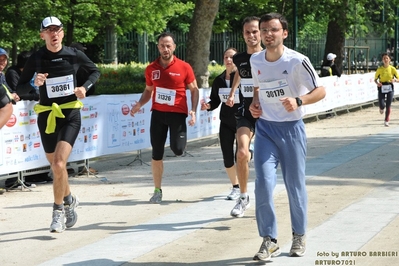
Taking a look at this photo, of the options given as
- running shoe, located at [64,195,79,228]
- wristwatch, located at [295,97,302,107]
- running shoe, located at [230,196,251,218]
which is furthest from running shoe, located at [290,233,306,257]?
running shoe, located at [64,195,79,228]

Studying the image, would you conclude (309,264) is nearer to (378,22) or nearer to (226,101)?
(226,101)

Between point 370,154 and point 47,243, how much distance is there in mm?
8752

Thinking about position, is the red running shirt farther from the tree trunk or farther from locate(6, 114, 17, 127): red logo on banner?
the tree trunk

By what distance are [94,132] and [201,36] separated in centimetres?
1046

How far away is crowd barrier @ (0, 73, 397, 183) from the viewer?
12.5 meters

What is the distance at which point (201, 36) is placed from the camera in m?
24.5

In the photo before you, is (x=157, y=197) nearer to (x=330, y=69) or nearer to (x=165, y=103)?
(x=165, y=103)

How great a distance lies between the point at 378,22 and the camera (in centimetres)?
4059

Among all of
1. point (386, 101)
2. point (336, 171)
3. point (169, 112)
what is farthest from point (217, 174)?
point (386, 101)

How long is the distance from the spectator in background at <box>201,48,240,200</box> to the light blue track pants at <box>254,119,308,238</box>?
3174 mm

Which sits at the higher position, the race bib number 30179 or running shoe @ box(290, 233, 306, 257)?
the race bib number 30179

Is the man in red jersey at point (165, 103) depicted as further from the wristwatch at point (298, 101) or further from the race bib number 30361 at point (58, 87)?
the wristwatch at point (298, 101)

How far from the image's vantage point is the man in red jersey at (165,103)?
36.7ft

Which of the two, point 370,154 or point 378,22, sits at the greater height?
point 378,22
